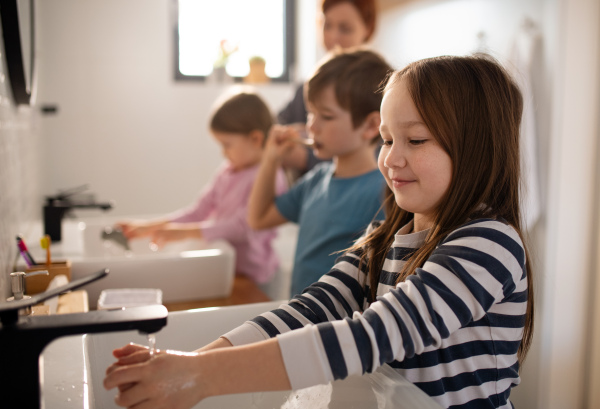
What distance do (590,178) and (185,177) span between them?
2.22 metres

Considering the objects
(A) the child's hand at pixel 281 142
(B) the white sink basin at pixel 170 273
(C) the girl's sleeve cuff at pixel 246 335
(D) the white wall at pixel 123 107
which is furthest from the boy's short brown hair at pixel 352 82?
(D) the white wall at pixel 123 107

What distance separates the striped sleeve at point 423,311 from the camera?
1.82ft

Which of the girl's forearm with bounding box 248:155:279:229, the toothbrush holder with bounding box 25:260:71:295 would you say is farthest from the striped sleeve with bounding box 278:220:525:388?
the girl's forearm with bounding box 248:155:279:229

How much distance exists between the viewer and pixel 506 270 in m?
0.64

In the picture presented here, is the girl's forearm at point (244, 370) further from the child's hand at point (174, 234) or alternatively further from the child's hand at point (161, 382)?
the child's hand at point (174, 234)

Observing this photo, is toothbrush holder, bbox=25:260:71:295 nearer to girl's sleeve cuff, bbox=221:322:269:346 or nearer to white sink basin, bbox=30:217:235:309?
white sink basin, bbox=30:217:235:309

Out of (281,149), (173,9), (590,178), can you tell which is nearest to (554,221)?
(590,178)

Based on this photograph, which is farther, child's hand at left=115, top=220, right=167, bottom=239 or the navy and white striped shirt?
child's hand at left=115, top=220, right=167, bottom=239

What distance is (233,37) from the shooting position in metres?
3.46

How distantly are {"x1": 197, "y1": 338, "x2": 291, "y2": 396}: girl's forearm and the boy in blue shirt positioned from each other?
67cm

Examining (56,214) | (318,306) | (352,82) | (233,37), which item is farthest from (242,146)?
(233,37)

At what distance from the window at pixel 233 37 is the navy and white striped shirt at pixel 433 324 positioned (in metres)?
2.72

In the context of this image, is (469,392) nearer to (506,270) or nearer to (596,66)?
(506,270)

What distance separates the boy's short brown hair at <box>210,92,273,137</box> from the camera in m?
1.89
